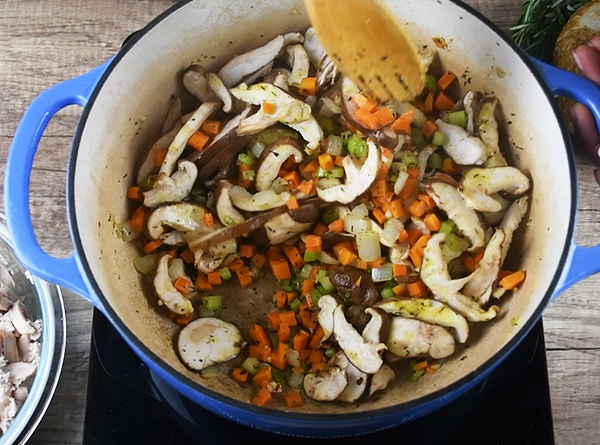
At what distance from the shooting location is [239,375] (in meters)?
1.21

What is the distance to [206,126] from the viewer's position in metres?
1.35

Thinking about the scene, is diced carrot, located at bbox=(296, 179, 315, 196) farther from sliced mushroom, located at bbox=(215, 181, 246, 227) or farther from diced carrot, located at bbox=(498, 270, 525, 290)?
diced carrot, located at bbox=(498, 270, 525, 290)

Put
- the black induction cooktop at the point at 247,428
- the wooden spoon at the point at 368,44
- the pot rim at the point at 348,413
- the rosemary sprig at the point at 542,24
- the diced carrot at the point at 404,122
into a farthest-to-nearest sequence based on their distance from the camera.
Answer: the rosemary sprig at the point at 542,24 < the diced carrot at the point at 404,122 < the black induction cooktop at the point at 247,428 < the wooden spoon at the point at 368,44 < the pot rim at the point at 348,413

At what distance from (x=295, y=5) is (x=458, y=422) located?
834 mm

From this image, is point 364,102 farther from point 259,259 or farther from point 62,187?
point 62,187

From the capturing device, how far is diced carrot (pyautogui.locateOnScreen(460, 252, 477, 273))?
1268 mm

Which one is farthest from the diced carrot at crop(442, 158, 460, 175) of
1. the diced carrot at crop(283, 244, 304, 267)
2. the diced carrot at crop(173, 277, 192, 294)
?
the diced carrot at crop(173, 277, 192, 294)

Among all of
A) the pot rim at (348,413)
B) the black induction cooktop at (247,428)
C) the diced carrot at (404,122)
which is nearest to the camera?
the pot rim at (348,413)

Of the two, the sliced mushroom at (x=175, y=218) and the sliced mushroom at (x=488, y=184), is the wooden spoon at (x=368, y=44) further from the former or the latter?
the sliced mushroom at (x=175, y=218)

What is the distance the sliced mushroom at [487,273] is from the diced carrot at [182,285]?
51 centimetres

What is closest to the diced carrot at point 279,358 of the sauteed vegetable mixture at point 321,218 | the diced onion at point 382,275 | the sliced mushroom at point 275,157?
the sauteed vegetable mixture at point 321,218

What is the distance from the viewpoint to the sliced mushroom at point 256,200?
1298 mm

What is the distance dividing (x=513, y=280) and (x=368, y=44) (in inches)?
18.7

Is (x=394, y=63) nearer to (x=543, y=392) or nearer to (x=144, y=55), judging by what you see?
(x=144, y=55)
